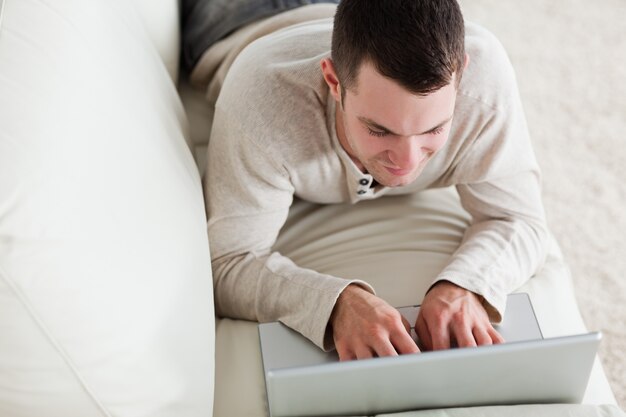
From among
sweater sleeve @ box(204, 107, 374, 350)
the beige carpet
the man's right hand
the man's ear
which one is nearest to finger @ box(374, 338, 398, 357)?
the man's right hand

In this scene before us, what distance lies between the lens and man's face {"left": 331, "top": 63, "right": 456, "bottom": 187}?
0.91 meters

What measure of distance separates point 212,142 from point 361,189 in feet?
0.79

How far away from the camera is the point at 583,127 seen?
1879mm

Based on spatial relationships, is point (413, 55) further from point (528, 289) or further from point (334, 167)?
point (528, 289)

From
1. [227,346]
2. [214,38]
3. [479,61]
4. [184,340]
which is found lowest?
[227,346]

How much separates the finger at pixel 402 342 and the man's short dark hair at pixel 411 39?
0.31 m

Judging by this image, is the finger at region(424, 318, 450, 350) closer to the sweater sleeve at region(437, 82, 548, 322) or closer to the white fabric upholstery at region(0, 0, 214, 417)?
the sweater sleeve at region(437, 82, 548, 322)

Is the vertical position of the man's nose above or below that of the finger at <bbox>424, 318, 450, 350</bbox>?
above

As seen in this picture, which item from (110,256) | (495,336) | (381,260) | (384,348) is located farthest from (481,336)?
(110,256)

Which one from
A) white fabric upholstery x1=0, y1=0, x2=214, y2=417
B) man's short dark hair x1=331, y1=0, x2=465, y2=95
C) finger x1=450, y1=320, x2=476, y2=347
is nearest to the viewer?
white fabric upholstery x1=0, y1=0, x2=214, y2=417

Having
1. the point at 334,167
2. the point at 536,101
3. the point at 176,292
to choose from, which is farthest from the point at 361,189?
the point at 536,101

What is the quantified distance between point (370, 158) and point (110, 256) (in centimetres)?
39

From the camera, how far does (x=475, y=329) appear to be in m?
1.00

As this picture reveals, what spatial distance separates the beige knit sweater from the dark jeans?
0.21 meters
